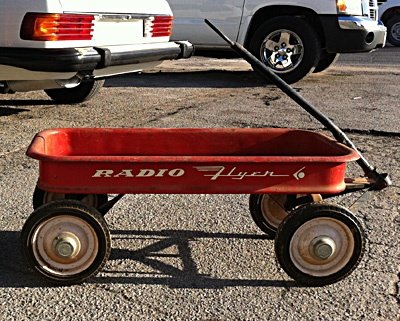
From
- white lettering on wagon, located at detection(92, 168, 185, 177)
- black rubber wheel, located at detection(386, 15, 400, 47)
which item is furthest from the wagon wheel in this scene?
black rubber wheel, located at detection(386, 15, 400, 47)

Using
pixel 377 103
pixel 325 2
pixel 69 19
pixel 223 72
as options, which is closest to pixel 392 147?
pixel 377 103

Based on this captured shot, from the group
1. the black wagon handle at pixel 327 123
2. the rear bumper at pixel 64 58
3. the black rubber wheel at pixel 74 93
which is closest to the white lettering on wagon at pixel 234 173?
the black wagon handle at pixel 327 123

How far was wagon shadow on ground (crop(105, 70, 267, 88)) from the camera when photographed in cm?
857

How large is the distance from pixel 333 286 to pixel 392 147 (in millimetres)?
2611

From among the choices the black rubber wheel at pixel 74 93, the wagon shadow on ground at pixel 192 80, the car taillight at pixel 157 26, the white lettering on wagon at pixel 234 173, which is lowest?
the wagon shadow on ground at pixel 192 80

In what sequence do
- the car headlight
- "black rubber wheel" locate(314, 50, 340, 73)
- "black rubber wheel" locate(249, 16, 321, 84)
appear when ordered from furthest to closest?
"black rubber wheel" locate(314, 50, 340, 73) < "black rubber wheel" locate(249, 16, 321, 84) < the car headlight

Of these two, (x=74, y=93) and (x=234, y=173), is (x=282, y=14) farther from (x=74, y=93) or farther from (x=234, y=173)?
(x=234, y=173)

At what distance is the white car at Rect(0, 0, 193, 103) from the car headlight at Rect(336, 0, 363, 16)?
340cm

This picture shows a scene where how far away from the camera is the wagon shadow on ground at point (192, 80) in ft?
28.1

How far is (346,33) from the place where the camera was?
834 cm

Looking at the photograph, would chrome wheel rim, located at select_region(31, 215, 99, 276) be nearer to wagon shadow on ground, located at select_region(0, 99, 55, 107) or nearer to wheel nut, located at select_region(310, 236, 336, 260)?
wheel nut, located at select_region(310, 236, 336, 260)

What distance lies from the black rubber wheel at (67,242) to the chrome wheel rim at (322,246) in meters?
0.80

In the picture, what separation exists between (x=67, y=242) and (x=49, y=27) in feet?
7.20

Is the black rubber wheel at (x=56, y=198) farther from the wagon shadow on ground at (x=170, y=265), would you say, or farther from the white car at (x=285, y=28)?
the white car at (x=285, y=28)
